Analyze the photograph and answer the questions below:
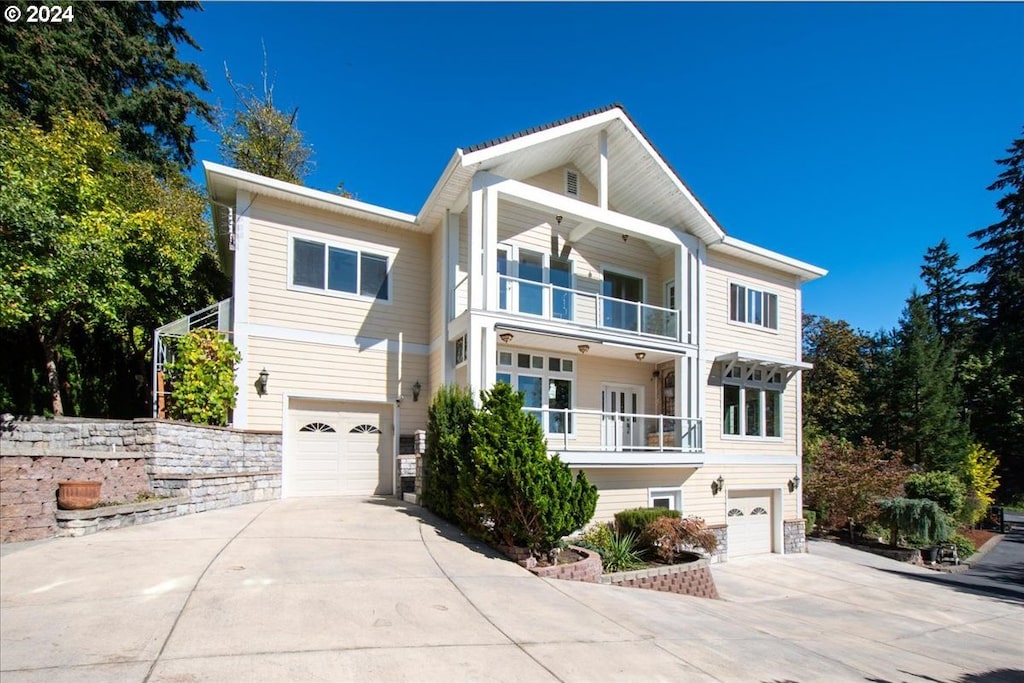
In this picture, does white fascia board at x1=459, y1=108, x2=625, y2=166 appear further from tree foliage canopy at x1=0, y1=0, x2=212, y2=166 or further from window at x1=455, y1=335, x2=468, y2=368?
tree foliage canopy at x1=0, y1=0, x2=212, y2=166

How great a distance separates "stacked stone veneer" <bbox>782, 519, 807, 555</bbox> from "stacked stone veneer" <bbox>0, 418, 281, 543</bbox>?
47.5 feet

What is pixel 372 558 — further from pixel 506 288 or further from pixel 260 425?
pixel 506 288

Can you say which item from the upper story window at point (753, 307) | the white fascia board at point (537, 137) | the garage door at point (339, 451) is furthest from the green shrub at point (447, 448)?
the upper story window at point (753, 307)

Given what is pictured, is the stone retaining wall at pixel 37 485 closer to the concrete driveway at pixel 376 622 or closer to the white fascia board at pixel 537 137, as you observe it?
the concrete driveway at pixel 376 622

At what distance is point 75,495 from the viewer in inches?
328

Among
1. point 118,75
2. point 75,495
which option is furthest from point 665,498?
point 118,75

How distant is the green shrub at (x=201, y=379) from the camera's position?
11.3 meters

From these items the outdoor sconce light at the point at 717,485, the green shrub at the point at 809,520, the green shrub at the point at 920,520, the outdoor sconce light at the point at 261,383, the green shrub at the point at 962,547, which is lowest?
the green shrub at the point at 962,547

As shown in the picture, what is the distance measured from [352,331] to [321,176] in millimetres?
13435

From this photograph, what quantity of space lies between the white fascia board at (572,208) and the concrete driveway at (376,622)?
7473 millimetres

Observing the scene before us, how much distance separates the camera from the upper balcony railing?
13.6 meters

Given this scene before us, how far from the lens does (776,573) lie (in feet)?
48.0

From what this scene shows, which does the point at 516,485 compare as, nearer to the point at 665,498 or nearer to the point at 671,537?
the point at 671,537

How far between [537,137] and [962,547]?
1858 centimetres
